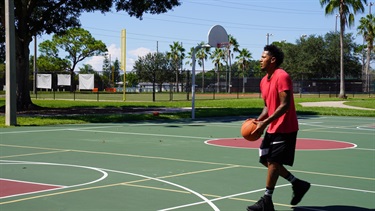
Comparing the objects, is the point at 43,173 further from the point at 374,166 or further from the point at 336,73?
the point at 336,73

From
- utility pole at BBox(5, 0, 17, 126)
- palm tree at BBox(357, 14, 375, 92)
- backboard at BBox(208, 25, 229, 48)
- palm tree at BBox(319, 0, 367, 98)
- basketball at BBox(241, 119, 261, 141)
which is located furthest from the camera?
palm tree at BBox(357, 14, 375, 92)

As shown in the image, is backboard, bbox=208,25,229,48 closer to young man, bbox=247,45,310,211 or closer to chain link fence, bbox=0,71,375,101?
young man, bbox=247,45,310,211

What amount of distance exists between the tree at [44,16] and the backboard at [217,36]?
419cm

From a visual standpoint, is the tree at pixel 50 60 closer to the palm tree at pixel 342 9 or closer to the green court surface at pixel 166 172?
the palm tree at pixel 342 9

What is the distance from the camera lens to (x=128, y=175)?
969 centimetres

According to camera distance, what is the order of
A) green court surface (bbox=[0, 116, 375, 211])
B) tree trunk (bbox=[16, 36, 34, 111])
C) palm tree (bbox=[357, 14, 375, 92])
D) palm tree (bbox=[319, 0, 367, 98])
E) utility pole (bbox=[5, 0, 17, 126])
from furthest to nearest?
palm tree (bbox=[357, 14, 375, 92]), palm tree (bbox=[319, 0, 367, 98]), tree trunk (bbox=[16, 36, 34, 111]), utility pole (bbox=[5, 0, 17, 126]), green court surface (bbox=[0, 116, 375, 211])

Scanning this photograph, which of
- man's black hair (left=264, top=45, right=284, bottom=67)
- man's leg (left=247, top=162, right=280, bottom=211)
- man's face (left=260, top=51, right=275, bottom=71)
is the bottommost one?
man's leg (left=247, top=162, right=280, bottom=211)

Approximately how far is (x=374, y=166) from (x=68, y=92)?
168 feet

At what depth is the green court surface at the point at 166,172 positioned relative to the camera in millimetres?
7551

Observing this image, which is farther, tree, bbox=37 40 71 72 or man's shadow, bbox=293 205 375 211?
tree, bbox=37 40 71 72

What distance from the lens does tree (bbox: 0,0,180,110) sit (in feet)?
92.6

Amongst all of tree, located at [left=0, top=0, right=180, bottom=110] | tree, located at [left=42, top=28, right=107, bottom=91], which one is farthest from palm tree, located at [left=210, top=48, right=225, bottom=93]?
tree, located at [left=0, top=0, right=180, bottom=110]

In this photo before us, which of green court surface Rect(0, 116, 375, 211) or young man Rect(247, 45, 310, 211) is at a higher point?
young man Rect(247, 45, 310, 211)

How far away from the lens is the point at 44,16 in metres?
29.6
